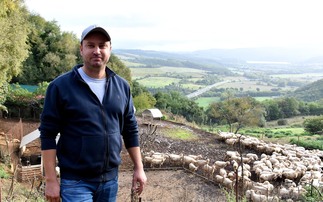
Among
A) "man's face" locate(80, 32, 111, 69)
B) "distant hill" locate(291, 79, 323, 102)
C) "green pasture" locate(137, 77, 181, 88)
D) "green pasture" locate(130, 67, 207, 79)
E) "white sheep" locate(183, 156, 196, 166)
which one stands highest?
"man's face" locate(80, 32, 111, 69)

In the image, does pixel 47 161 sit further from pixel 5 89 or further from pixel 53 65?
pixel 53 65

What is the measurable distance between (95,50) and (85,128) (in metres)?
0.58

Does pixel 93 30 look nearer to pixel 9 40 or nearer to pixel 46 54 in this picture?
pixel 9 40

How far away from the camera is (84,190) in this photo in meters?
2.77

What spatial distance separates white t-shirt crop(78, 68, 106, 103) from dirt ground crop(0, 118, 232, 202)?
15.1 feet

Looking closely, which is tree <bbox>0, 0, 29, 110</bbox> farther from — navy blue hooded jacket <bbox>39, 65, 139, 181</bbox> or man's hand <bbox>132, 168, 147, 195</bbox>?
navy blue hooded jacket <bbox>39, 65, 139, 181</bbox>

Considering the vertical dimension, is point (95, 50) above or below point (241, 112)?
above

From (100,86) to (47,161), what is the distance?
2.19 ft

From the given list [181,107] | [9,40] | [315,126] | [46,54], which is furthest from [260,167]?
[181,107]

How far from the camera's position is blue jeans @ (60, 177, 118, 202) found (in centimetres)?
275

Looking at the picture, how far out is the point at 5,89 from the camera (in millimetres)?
17344

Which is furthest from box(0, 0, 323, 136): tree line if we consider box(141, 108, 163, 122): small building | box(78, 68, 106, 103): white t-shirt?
box(78, 68, 106, 103): white t-shirt

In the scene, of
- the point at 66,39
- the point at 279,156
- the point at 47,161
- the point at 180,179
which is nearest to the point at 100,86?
the point at 47,161

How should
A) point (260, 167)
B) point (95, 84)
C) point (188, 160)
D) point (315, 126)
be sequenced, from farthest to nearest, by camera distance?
point (315, 126) → point (188, 160) → point (260, 167) → point (95, 84)
